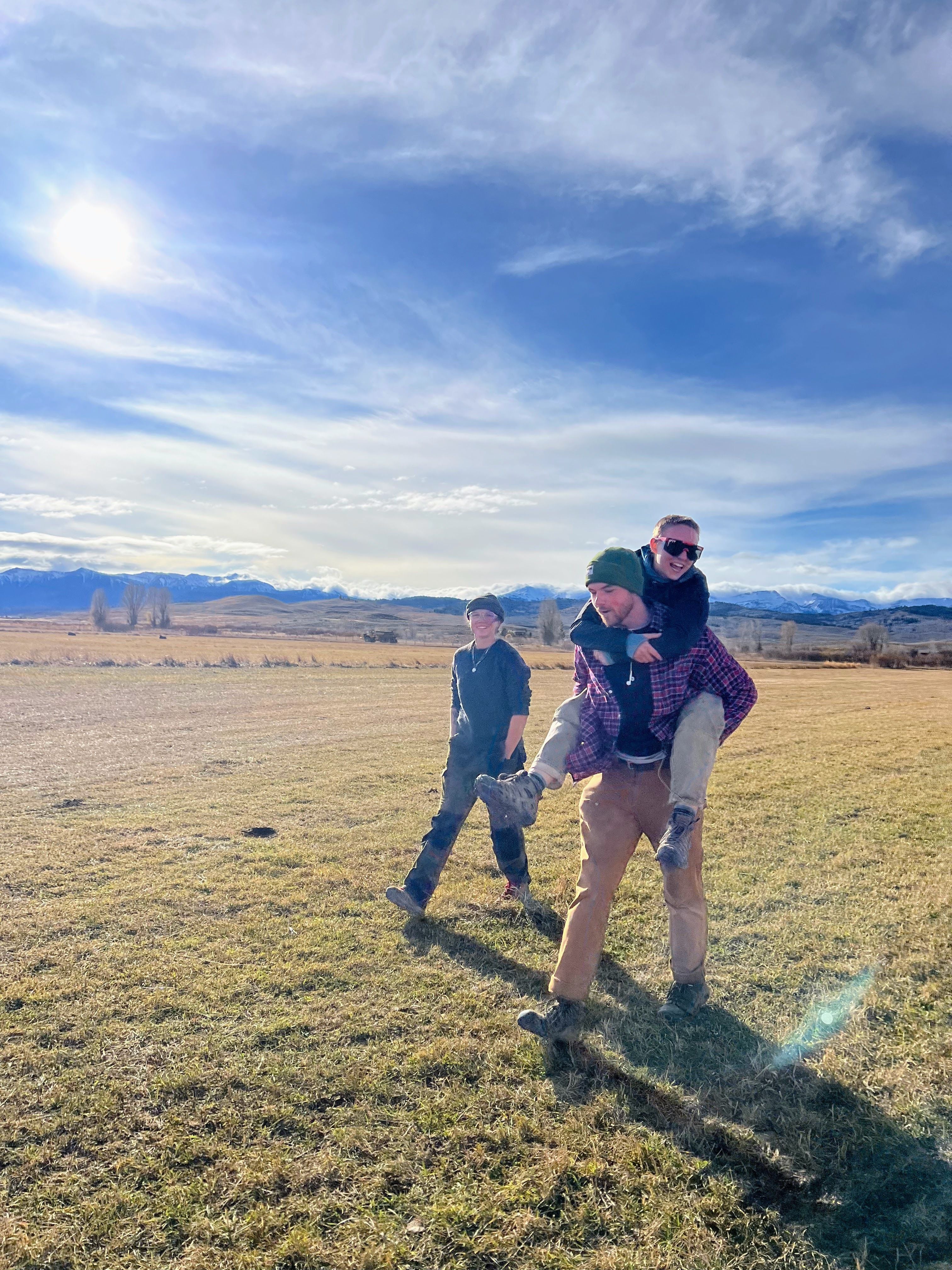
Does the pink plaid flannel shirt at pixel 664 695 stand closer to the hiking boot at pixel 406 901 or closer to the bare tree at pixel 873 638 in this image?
the hiking boot at pixel 406 901

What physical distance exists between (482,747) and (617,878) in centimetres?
225

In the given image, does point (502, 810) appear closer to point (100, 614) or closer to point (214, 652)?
point (214, 652)

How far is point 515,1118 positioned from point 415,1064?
708 mm

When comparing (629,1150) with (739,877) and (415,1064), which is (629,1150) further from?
(739,877)

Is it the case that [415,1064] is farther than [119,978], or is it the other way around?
[119,978]

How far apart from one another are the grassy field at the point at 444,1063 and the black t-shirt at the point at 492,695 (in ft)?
5.43

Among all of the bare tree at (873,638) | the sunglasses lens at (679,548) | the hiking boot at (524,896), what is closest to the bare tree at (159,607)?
the bare tree at (873,638)

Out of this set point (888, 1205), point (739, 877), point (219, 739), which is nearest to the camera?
point (888, 1205)

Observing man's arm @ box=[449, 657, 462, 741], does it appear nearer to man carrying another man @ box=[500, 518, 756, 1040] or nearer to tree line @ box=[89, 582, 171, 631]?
man carrying another man @ box=[500, 518, 756, 1040]

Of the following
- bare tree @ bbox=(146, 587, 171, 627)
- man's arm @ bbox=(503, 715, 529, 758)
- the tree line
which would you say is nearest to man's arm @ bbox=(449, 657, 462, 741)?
man's arm @ bbox=(503, 715, 529, 758)

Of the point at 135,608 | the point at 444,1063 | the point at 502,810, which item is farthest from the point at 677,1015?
the point at 135,608

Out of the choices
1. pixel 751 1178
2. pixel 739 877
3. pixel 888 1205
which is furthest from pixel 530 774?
pixel 739 877

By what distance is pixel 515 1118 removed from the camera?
11.8 ft

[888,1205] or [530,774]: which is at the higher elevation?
[530,774]
